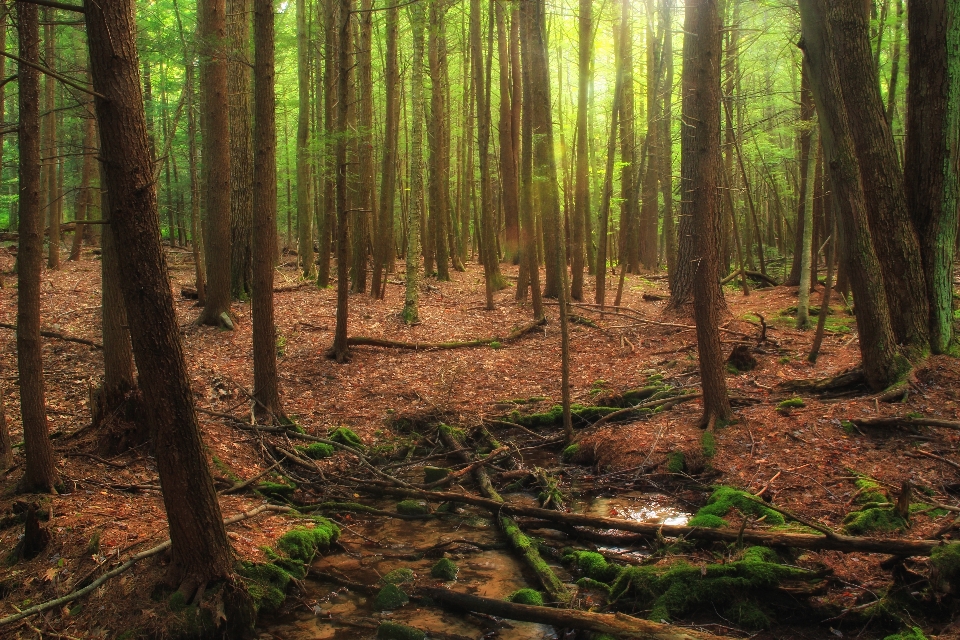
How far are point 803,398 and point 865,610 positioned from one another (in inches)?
181

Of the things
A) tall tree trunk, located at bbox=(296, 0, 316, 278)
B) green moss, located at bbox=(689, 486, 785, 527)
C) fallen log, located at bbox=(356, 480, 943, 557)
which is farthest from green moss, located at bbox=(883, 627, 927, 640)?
tall tree trunk, located at bbox=(296, 0, 316, 278)

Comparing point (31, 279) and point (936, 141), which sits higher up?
point (936, 141)

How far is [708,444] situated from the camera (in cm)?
770

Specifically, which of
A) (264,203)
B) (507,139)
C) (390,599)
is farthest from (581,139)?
(390,599)

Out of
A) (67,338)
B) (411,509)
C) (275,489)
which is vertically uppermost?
(67,338)

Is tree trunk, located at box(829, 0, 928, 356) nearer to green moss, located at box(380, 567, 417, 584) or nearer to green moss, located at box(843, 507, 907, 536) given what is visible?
green moss, located at box(843, 507, 907, 536)

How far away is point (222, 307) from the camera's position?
12922mm

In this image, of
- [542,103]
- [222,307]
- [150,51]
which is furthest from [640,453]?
[150,51]

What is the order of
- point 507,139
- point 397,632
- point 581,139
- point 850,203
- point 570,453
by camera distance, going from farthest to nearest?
point 507,139
point 581,139
point 570,453
point 850,203
point 397,632

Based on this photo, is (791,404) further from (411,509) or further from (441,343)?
(441,343)

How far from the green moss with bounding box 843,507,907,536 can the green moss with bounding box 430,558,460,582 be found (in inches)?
140

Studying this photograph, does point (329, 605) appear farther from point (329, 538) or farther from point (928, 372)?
point (928, 372)

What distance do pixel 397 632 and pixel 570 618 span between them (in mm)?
1391

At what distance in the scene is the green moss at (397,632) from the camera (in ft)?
15.7
